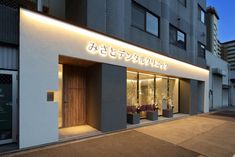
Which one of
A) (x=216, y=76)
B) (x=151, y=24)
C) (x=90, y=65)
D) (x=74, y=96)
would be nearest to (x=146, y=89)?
(x=151, y=24)

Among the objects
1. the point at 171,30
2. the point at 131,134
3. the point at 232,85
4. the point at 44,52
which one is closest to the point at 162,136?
the point at 131,134

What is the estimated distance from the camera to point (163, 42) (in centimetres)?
1159

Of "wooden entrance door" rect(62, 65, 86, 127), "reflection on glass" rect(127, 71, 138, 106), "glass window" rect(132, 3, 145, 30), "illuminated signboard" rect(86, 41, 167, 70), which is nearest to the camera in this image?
"illuminated signboard" rect(86, 41, 167, 70)

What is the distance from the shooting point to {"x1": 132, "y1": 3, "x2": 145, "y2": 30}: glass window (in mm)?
9680

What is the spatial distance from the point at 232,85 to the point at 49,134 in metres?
29.4

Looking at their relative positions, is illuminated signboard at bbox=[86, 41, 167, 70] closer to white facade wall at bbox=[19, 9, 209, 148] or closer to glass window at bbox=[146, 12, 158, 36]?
white facade wall at bbox=[19, 9, 209, 148]

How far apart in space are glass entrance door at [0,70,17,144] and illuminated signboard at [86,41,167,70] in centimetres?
287

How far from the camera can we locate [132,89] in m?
10.1

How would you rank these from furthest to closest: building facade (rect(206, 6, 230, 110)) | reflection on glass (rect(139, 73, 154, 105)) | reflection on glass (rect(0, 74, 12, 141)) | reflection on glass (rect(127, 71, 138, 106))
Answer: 1. building facade (rect(206, 6, 230, 110))
2. reflection on glass (rect(139, 73, 154, 105))
3. reflection on glass (rect(127, 71, 138, 106))
4. reflection on glass (rect(0, 74, 12, 141))

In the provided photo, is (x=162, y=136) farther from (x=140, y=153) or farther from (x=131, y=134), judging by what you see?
(x=140, y=153)

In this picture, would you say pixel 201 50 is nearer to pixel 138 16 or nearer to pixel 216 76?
pixel 216 76

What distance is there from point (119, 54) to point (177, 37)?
7.24 meters

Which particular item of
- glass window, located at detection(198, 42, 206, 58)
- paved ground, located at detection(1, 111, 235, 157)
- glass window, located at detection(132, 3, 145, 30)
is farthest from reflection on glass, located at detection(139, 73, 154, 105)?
glass window, located at detection(198, 42, 206, 58)

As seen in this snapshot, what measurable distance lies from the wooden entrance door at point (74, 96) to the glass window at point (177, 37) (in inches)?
294
